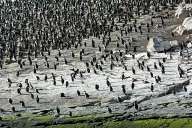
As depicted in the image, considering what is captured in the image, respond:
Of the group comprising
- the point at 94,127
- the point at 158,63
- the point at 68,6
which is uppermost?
the point at 68,6

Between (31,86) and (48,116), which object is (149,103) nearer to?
(48,116)

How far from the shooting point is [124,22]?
160 m

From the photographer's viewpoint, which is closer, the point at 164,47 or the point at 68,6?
the point at 164,47

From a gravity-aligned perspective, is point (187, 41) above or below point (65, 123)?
above

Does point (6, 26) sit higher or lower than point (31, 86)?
higher

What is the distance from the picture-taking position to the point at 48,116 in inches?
4033

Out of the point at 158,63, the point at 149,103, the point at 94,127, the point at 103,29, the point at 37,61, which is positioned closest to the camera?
the point at 94,127

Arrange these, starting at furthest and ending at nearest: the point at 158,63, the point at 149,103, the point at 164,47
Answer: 1. the point at 164,47
2. the point at 158,63
3. the point at 149,103

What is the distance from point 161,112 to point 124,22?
68838 millimetres

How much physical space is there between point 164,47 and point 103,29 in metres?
32.7

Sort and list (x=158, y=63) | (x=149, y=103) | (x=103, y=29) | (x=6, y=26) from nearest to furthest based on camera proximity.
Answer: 1. (x=149, y=103)
2. (x=158, y=63)
3. (x=103, y=29)
4. (x=6, y=26)

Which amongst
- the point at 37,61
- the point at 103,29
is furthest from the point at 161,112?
the point at 103,29

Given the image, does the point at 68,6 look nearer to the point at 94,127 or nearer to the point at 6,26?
the point at 6,26

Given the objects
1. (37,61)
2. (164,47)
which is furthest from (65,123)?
(37,61)
